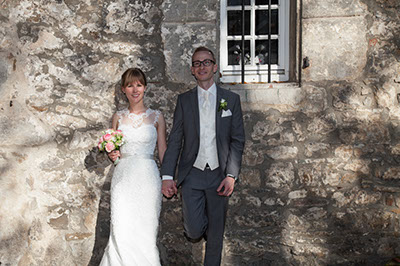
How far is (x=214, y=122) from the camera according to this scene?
9.40 ft

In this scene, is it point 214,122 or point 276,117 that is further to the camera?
point 276,117

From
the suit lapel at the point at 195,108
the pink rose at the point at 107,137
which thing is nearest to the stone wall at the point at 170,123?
the suit lapel at the point at 195,108

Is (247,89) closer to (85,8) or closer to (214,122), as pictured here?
(214,122)

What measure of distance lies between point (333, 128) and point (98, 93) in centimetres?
228

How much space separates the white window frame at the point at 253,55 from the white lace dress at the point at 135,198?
0.96 m

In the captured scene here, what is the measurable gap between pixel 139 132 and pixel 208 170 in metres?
0.70

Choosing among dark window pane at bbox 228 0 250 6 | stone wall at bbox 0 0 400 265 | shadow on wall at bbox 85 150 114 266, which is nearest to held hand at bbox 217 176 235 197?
stone wall at bbox 0 0 400 265

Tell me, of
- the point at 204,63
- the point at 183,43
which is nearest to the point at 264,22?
the point at 183,43

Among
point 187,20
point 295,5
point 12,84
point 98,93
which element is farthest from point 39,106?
point 295,5

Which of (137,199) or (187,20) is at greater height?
(187,20)

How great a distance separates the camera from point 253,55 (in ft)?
11.7

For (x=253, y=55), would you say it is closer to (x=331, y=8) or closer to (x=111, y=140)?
(x=331, y=8)

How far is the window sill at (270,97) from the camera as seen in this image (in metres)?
3.27

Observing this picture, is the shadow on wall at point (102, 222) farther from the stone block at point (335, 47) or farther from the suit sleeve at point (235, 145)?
the stone block at point (335, 47)
